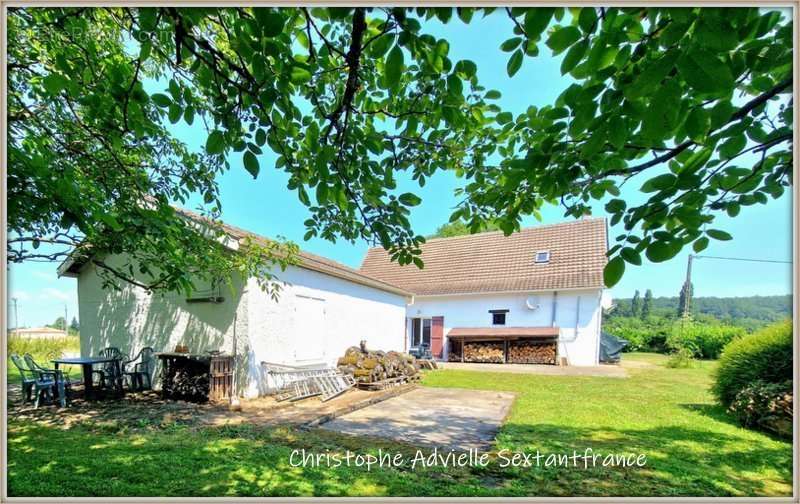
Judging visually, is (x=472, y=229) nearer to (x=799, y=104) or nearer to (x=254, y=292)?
(x=799, y=104)

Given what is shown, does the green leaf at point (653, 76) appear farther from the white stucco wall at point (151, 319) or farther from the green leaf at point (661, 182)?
the white stucco wall at point (151, 319)

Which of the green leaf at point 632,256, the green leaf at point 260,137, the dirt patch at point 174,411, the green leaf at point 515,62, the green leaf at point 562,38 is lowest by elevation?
the dirt patch at point 174,411

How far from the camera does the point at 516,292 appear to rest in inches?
555

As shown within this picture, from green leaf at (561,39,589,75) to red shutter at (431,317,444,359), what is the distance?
14.7 metres

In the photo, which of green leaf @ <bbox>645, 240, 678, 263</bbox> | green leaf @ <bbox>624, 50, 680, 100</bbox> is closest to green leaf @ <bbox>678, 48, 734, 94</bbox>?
green leaf @ <bbox>624, 50, 680, 100</bbox>

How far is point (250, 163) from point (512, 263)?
14999mm

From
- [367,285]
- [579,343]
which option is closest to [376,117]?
[367,285]

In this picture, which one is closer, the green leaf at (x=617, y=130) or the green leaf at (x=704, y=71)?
the green leaf at (x=704, y=71)

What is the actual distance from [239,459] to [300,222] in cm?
256

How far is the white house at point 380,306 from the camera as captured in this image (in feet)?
22.5

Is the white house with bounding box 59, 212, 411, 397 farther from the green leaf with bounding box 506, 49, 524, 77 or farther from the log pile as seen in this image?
the green leaf with bounding box 506, 49, 524, 77

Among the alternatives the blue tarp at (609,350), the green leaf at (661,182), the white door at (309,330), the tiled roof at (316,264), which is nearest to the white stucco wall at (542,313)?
the blue tarp at (609,350)

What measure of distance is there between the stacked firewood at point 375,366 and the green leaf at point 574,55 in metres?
7.66

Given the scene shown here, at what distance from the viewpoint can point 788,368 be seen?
16.3 feet
